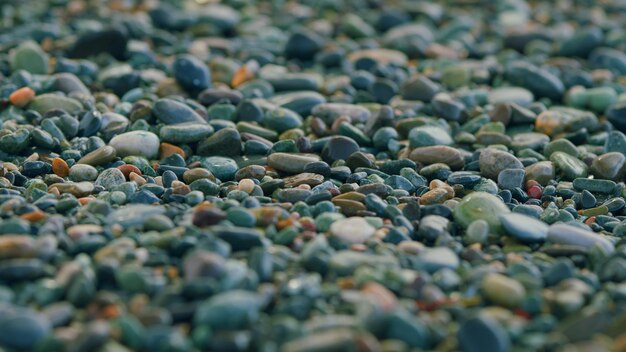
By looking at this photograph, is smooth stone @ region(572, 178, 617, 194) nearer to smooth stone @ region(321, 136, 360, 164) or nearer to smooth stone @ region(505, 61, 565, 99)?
smooth stone @ region(321, 136, 360, 164)

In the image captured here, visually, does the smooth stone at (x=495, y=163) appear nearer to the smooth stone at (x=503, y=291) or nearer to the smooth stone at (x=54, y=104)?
the smooth stone at (x=503, y=291)


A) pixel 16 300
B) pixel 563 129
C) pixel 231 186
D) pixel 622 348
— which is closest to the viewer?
pixel 622 348

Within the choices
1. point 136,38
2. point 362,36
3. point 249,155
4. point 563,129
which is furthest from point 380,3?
point 249,155

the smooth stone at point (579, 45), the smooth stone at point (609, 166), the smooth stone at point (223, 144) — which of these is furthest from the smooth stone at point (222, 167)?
the smooth stone at point (579, 45)

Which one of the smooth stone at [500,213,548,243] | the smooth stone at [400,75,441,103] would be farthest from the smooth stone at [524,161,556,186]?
the smooth stone at [400,75,441,103]

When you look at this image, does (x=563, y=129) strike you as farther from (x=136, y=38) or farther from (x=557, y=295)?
(x=136, y=38)
